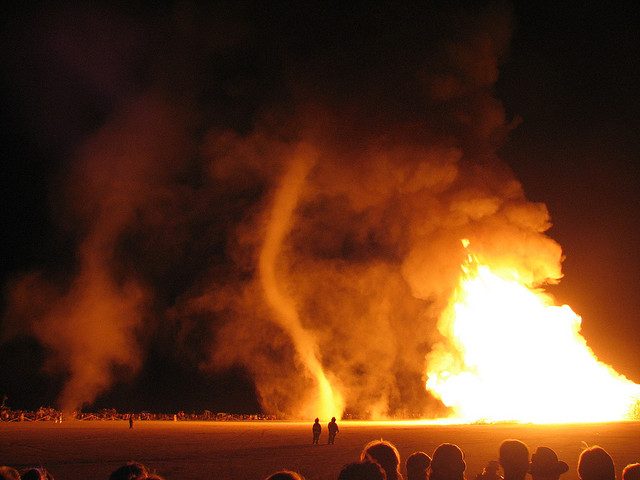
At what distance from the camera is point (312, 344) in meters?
38.3

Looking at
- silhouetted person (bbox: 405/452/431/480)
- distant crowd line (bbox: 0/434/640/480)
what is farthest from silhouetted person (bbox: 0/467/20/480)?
silhouetted person (bbox: 405/452/431/480)

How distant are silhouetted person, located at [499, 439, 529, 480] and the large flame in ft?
71.1

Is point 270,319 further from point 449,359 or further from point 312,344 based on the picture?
point 449,359

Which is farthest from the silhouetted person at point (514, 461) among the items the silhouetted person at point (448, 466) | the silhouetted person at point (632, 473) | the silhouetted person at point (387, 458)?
the silhouetted person at point (387, 458)

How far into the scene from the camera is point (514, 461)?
4.45 meters

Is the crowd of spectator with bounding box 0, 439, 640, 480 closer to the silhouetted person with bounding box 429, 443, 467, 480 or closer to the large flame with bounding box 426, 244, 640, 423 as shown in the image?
the silhouetted person with bounding box 429, 443, 467, 480

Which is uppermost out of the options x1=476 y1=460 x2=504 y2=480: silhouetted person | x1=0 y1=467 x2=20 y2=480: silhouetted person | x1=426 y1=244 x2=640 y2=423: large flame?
x1=426 y1=244 x2=640 y2=423: large flame

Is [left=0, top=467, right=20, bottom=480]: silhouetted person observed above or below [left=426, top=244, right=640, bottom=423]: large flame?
below

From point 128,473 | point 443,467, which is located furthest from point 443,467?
point 128,473

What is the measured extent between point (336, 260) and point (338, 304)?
10.2 feet

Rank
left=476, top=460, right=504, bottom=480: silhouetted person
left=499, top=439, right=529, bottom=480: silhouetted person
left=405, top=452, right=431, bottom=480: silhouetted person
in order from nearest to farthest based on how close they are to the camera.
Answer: left=499, top=439, right=529, bottom=480: silhouetted person → left=405, top=452, right=431, bottom=480: silhouetted person → left=476, top=460, right=504, bottom=480: silhouetted person

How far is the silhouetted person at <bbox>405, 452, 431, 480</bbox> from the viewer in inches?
181

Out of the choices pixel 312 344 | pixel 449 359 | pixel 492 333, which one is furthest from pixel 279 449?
pixel 312 344

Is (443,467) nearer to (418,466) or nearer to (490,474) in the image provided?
(418,466)
